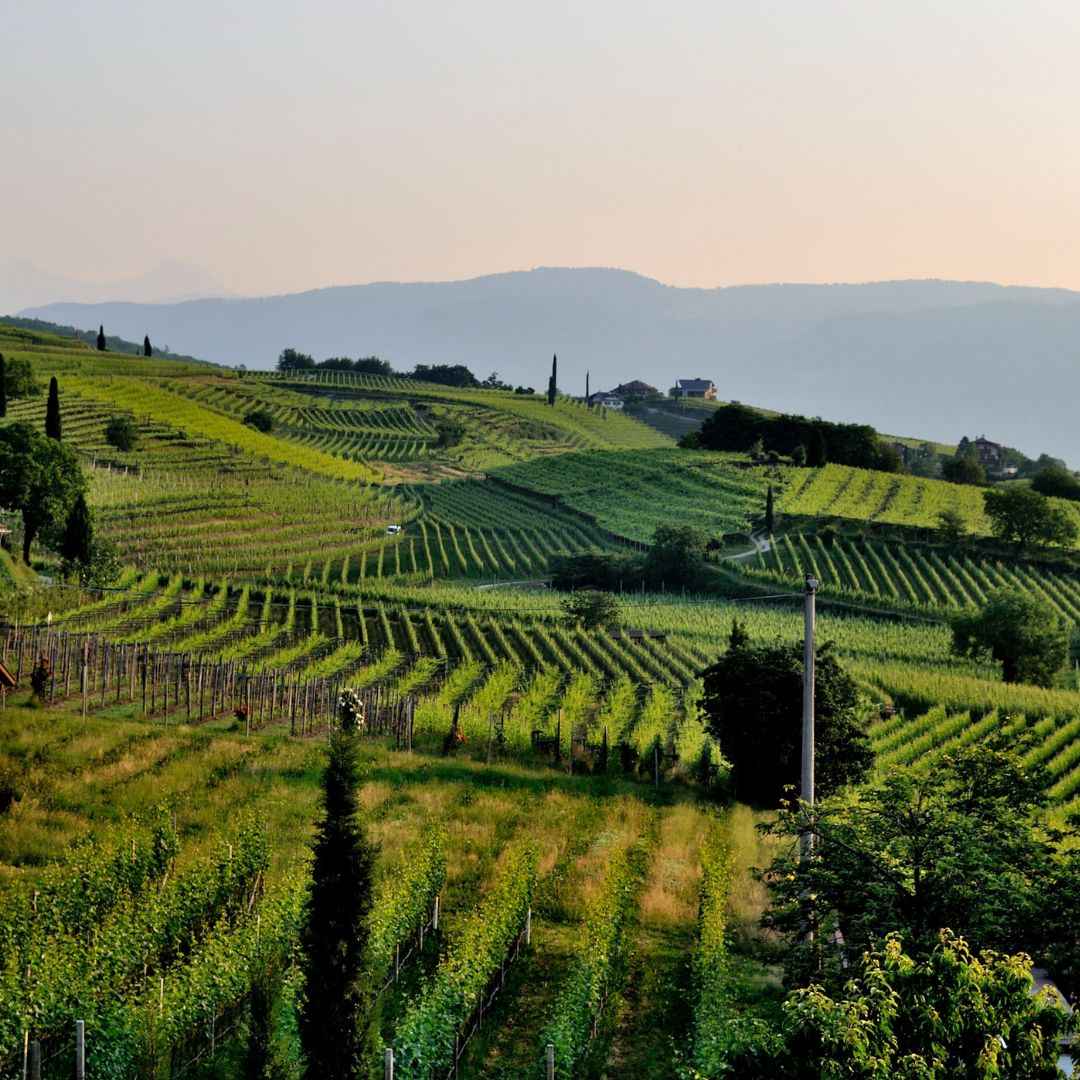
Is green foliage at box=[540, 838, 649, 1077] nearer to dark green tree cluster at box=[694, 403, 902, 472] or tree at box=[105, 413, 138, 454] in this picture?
tree at box=[105, 413, 138, 454]

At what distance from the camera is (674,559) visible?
77.0 meters

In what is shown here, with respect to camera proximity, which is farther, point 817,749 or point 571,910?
point 817,749

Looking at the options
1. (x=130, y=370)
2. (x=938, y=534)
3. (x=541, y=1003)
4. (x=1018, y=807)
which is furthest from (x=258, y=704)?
(x=130, y=370)

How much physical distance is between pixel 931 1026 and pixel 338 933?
288 inches

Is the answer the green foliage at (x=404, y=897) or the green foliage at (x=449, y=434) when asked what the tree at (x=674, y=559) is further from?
the green foliage at (x=449, y=434)

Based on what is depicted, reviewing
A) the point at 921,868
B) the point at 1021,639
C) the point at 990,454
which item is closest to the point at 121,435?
the point at 1021,639

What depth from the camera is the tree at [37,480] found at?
1959 inches

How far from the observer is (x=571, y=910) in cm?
2247

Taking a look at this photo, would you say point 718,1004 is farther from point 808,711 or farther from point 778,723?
point 778,723

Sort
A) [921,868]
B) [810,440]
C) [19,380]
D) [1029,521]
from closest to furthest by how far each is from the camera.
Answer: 1. [921,868]
2. [1029,521]
3. [19,380]
4. [810,440]

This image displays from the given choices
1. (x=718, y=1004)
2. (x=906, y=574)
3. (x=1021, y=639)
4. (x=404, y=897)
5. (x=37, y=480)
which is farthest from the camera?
(x=906, y=574)

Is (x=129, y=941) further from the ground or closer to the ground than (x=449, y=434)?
closer to the ground

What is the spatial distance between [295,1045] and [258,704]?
1874 cm

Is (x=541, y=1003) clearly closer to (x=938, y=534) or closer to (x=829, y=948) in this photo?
(x=829, y=948)
